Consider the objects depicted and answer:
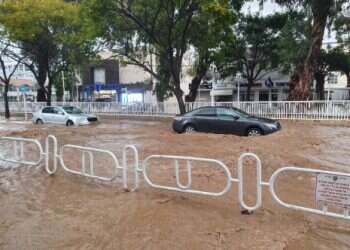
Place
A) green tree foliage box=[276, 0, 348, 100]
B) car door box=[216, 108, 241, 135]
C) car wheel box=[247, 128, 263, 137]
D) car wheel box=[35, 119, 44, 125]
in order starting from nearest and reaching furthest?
car wheel box=[247, 128, 263, 137] → car door box=[216, 108, 241, 135] → green tree foliage box=[276, 0, 348, 100] → car wheel box=[35, 119, 44, 125]

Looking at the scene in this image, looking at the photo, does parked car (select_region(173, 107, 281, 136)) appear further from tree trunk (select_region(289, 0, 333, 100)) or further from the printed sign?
the printed sign

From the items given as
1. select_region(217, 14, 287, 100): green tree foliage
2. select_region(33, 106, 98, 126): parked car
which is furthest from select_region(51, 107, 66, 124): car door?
select_region(217, 14, 287, 100): green tree foliage

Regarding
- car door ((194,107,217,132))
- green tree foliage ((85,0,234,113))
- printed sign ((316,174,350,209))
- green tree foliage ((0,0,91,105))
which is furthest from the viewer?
green tree foliage ((0,0,91,105))

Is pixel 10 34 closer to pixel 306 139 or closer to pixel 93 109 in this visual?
pixel 93 109

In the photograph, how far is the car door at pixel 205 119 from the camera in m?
15.0

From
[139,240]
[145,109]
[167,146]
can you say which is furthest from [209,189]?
[145,109]

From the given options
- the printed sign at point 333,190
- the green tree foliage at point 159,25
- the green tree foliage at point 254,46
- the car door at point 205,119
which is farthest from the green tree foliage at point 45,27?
the printed sign at point 333,190

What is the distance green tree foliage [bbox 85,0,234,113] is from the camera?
59.4ft

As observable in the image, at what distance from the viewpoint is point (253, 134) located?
1395 centimetres

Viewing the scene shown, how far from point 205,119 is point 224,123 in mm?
961

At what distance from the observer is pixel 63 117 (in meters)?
22.0

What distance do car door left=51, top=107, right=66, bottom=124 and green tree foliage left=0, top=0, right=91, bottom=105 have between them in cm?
446

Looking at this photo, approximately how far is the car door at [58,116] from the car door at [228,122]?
11149 millimetres

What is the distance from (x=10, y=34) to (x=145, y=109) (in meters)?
11.2
